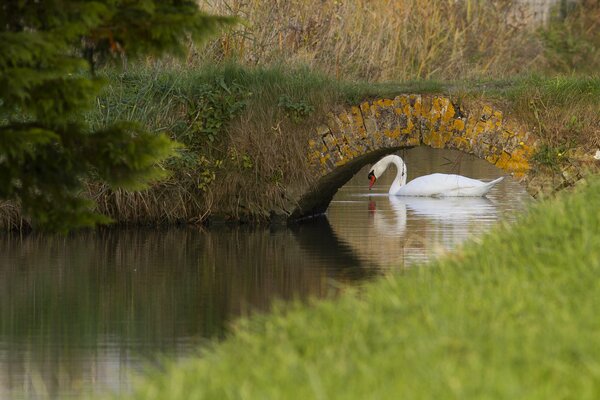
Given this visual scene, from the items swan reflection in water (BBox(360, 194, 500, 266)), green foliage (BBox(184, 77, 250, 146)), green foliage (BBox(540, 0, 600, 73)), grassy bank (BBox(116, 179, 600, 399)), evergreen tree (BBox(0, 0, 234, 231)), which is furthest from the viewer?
green foliage (BBox(540, 0, 600, 73))

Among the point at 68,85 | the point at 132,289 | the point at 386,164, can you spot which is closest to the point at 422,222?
the point at 386,164

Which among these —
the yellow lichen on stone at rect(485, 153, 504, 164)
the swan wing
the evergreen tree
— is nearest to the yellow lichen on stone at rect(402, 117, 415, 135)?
the yellow lichen on stone at rect(485, 153, 504, 164)

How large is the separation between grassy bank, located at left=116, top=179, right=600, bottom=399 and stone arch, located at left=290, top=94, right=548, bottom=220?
721 centimetres

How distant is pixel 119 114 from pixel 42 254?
252 centimetres

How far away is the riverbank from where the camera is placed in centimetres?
1528

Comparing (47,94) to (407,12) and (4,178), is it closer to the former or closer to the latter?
(4,178)

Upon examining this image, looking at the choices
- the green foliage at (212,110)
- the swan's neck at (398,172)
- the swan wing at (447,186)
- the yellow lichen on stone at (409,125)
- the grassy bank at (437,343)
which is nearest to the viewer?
the grassy bank at (437,343)

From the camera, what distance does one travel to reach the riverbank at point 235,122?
50.1 feet

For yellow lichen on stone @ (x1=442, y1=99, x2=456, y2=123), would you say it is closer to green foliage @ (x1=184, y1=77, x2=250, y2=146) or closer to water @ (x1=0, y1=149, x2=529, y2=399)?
water @ (x1=0, y1=149, x2=529, y2=399)

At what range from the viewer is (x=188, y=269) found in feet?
40.6

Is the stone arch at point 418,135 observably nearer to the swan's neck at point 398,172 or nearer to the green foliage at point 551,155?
the green foliage at point 551,155

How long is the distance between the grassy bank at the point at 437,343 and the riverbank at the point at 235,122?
7.69 m

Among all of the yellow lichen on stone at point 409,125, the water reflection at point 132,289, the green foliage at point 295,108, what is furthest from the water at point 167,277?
the green foliage at point 295,108

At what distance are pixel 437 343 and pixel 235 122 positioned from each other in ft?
33.5
